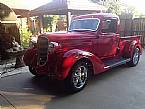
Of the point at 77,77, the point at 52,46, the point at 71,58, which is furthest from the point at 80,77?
the point at 52,46

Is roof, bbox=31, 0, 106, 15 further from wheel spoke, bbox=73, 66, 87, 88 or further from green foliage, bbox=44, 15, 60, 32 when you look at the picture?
wheel spoke, bbox=73, 66, 87, 88

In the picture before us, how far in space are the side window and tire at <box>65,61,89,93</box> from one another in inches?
62.3

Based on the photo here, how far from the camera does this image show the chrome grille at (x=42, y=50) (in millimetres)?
5261

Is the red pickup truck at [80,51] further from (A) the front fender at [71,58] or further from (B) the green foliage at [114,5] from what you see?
(B) the green foliage at [114,5]

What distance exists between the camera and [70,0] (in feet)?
41.4

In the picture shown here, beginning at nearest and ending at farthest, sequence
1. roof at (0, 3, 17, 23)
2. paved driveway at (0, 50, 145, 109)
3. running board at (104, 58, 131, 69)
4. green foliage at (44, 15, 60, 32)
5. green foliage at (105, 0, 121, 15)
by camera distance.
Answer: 1. paved driveway at (0, 50, 145, 109)
2. running board at (104, 58, 131, 69)
3. roof at (0, 3, 17, 23)
4. green foliage at (105, 0, 121, 15)
5. green foliage at (44, 15, 60, 32)

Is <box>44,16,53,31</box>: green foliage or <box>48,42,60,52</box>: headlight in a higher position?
<box>44,16,53,31</box>: green foliage

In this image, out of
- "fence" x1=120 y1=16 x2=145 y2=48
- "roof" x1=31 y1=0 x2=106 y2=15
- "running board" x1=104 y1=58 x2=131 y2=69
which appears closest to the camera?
"running board" x1=104 y1=58 x2=131 y2=69

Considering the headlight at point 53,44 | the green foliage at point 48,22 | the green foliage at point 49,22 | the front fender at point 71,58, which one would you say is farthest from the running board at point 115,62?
the green foliage at point 48,22

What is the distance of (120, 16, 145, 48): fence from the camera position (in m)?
12.4

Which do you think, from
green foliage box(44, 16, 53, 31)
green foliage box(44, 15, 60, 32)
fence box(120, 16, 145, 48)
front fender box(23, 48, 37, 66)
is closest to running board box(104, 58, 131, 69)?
front fender box(23, 48, 37, 66)

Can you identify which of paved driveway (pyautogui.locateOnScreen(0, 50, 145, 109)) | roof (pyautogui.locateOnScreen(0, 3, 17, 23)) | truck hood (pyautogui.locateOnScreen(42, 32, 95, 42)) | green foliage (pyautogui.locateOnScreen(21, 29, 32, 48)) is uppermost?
roof (pyautogui.locateOnScreen(0, 3, 17, 23))

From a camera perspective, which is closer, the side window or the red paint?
the red paint

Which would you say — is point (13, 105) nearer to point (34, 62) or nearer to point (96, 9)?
point (34, 62)
